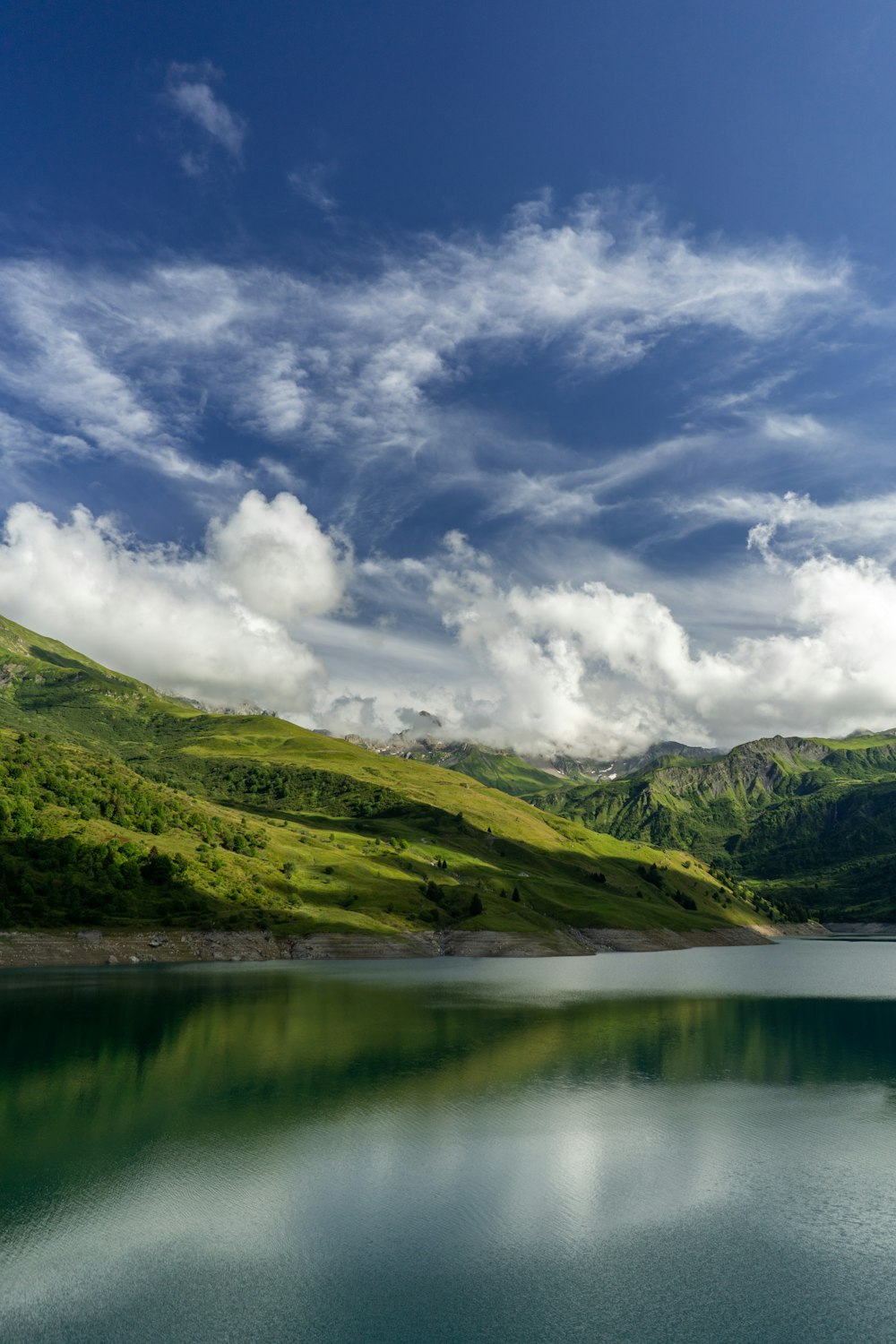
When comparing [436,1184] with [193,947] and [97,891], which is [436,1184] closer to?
[193,947]

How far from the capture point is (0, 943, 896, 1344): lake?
88.4 feet

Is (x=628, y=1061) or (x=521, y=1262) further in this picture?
(x=628, y=1061)

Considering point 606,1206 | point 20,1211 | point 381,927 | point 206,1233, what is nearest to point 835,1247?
point 606,1206

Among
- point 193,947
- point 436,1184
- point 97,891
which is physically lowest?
point 193,947

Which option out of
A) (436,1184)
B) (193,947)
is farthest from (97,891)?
(436,1184)

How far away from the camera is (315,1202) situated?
36125 mm

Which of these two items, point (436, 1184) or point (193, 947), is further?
point (193, 947)

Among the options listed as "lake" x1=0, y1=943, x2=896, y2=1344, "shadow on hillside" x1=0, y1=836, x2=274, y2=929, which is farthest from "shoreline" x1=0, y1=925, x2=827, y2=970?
"lake" x1=0, y1=943, x2=896, y2=1344

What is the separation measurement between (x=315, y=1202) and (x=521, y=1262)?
10.4 m

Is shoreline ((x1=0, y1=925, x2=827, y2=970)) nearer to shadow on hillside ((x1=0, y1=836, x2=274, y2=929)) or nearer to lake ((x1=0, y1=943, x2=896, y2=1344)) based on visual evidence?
shadow on hillside ((x1=0, y1=836, x2=274, y2=929))

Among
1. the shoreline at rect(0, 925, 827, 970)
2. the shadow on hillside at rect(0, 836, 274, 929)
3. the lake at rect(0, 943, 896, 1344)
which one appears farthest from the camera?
the shadow on hillside at rect(0, 836, 274, 929)

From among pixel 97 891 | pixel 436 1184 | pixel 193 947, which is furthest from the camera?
pixel 97 891

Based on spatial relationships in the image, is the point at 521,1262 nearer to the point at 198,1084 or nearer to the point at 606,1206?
the point at 606,1206

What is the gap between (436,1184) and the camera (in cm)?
3884
